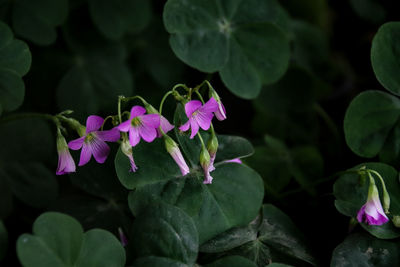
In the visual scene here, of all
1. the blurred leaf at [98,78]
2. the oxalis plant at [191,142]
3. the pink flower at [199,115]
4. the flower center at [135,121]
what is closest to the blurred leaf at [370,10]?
the oxalis plant at [191,142]

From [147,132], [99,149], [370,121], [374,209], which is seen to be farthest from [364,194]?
[99,149]

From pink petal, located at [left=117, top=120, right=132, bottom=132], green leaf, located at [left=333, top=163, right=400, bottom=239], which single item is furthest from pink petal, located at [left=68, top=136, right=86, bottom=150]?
green leaf, located at [left=333, top=163, right=400, bottom=239]

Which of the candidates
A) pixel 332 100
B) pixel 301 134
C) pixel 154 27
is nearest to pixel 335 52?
pixel 332 100

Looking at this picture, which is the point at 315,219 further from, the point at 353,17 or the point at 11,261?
the point at 353,17

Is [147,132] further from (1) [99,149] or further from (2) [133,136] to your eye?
(1) [99,149]

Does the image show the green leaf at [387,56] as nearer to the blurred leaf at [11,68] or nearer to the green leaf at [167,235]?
the green leaf at [167,235]

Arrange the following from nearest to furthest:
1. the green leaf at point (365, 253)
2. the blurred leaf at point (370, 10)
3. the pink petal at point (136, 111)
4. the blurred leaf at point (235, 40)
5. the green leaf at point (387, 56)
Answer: the pink petal at point (136, 111) < the green leaf at point (365, 253) < the green leaf at point (387, 56) < the blurred leaf at point (235, 40) < the blurred leaf at point (370, 10)
